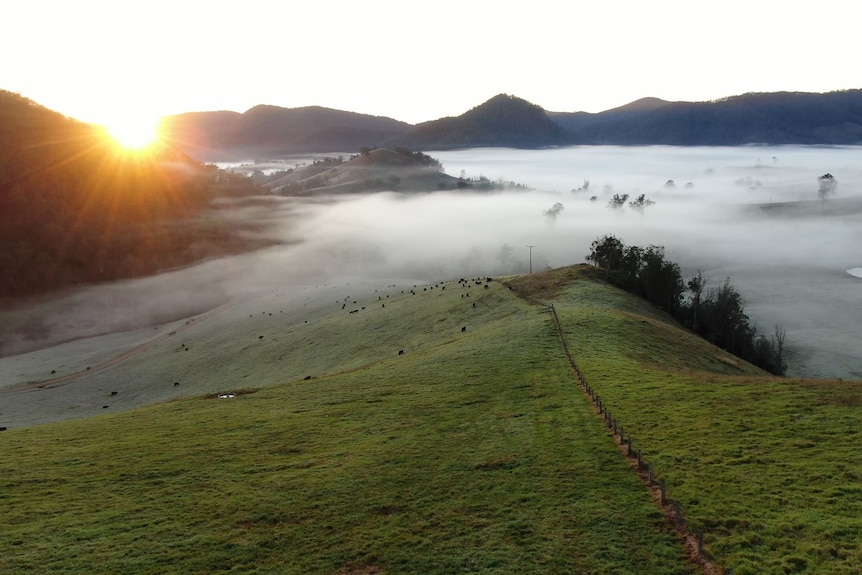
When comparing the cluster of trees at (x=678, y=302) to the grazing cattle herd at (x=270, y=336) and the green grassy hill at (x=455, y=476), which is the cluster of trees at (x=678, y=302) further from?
the green grassy hill at (x=455, y=476)

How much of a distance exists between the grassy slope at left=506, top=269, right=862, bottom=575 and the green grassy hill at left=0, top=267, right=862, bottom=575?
111 millimetres

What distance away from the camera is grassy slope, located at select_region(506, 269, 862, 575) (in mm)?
21703

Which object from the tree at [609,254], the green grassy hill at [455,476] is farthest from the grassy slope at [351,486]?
the tree at [609,254]

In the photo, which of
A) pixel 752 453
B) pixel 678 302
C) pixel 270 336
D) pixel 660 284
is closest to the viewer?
pixel 752 453

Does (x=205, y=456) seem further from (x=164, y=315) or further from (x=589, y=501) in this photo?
(x=164, y=315)

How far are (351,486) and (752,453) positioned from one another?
852 inches

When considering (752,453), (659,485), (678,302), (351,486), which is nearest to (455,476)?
(351,486)

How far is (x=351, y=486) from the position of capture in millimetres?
29438

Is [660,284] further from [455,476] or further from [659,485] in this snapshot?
[455,476]

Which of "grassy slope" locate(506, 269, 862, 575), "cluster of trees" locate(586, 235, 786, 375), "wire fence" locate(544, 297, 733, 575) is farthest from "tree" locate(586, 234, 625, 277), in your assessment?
"wire fence" locate(544, 297, 733, 575)

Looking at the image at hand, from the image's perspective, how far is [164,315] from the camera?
175875 mm

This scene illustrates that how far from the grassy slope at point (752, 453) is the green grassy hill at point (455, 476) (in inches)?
4.4

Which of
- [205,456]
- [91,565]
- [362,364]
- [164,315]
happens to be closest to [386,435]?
[205,456]

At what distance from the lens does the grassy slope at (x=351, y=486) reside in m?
23.5
